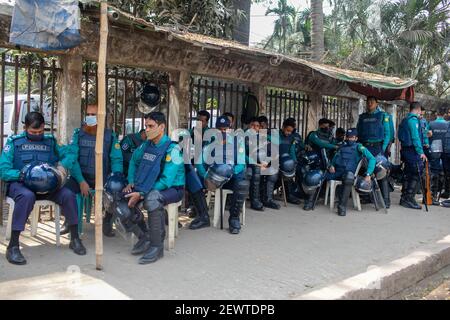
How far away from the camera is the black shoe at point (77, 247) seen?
475cm

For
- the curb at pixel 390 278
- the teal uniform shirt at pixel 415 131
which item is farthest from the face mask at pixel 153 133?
the teal uniform shirt at pixel 415 131

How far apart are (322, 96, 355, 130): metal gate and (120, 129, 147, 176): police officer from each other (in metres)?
5.67

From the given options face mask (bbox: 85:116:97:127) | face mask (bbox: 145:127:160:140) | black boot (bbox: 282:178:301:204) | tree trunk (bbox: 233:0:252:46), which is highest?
tree trunk (bbox: 233:0:252:46)

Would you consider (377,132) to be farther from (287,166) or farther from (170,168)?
(170,168)

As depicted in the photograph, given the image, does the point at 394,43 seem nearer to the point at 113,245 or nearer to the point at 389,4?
the point at 389,4

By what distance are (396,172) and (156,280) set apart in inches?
253

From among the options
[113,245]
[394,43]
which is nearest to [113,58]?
[113,245]

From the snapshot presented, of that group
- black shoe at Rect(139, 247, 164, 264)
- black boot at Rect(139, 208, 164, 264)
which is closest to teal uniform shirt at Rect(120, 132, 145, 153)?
black boot at Rect(139, 208, 164, 264)

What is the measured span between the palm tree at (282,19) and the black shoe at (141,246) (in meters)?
26.6

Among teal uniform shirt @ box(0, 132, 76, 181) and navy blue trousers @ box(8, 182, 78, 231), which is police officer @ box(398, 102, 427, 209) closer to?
teal uniform shirt @ box(0, 132, 76, 181)

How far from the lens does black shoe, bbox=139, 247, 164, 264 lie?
14.9 ft

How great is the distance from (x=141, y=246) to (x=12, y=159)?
5.21 feet

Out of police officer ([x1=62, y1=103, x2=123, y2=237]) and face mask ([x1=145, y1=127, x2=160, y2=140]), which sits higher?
face mask ([x1=145, y1=127, x2=160, y2=140])

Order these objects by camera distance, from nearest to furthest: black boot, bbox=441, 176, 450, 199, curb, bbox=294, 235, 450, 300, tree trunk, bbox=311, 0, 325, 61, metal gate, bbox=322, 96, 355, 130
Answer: curb, bbox=294, 235, 450, 300, black boot, bbox=441, 176, 450, 199, metal gate, bbox=322, 96, 355, 130, tree trunk, bbox=311, 0, 325, 61
